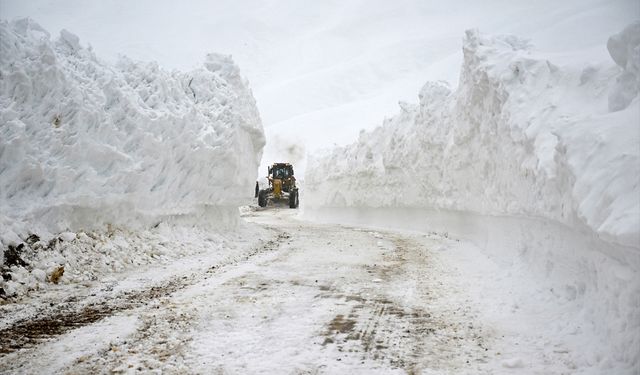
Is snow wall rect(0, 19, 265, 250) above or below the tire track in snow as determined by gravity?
above

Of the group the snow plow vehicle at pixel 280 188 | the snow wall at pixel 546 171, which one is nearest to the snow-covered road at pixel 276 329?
the snow wall at pixel 546 171

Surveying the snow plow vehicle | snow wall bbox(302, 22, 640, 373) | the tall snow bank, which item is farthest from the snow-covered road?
the snow plow vehicle

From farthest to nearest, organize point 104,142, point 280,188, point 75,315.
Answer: point 280,188, point 104,142, point 75,315

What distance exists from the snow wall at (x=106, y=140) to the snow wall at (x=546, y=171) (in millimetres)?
5827

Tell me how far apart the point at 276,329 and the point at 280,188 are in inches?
851

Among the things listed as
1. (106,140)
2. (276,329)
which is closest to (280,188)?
(106,140)

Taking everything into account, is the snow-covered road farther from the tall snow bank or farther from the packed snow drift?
the packed snow drift

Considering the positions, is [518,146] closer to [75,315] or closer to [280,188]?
[75,315]

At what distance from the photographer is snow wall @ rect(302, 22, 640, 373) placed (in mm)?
3535

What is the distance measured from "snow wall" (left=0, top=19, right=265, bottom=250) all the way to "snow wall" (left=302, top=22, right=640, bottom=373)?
5827 mm

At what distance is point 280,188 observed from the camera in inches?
1017

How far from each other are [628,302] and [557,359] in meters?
0.66

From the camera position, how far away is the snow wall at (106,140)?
6914 millimetres

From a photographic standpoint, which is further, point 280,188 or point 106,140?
point 280,188
